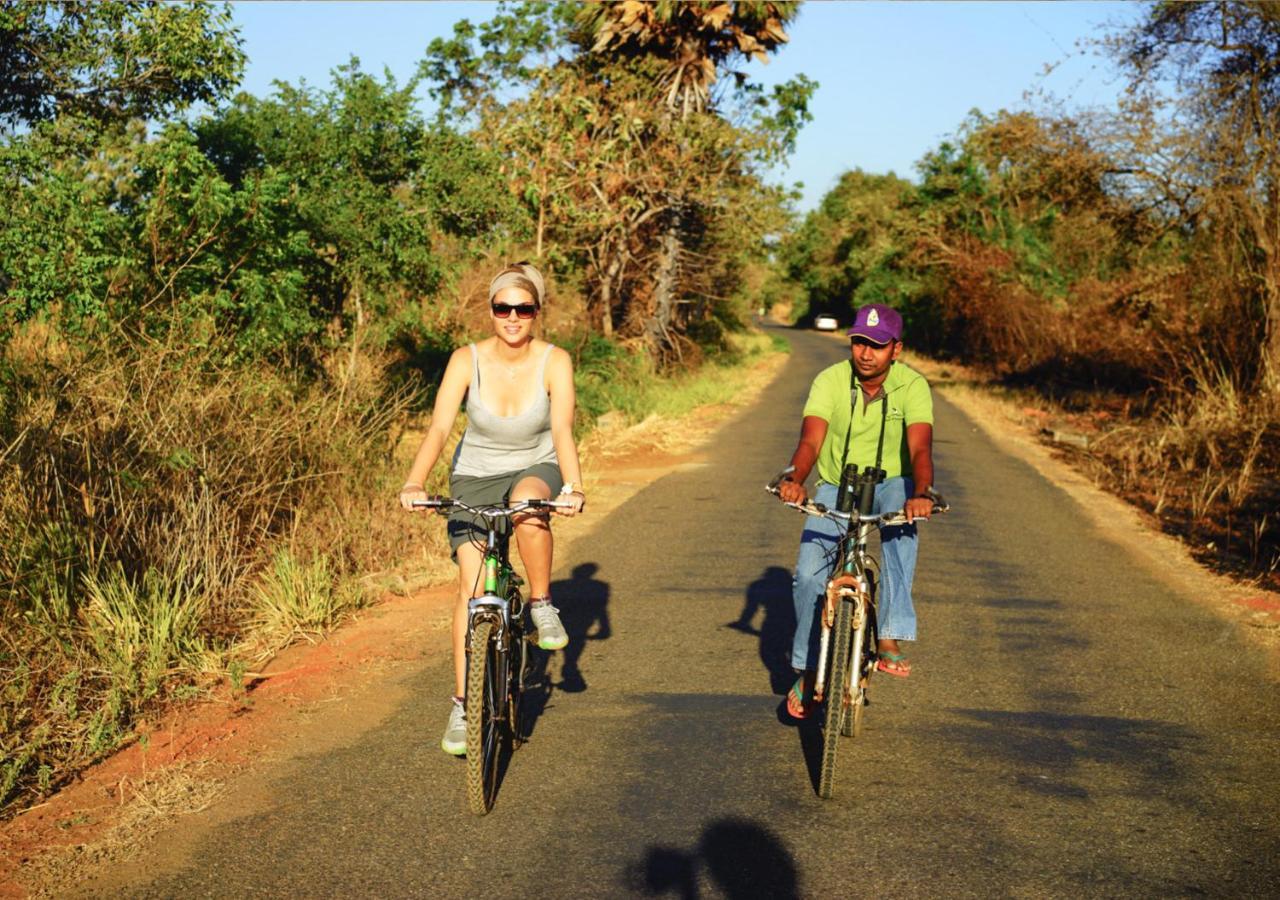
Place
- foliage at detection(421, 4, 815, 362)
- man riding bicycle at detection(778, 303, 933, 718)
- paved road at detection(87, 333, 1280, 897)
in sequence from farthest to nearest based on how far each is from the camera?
foliage at detection(421, 4, 815, 362)
man riding bicycle at detection(778, 303, 933, 718)
paved road at detection(87, 333, 1280, 897)

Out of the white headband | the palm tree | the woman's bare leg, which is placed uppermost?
the palm tree

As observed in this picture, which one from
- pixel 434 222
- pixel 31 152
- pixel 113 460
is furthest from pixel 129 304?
pixel 434 222

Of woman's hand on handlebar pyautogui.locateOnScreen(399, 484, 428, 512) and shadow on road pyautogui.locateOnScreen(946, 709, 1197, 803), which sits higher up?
woman's hand on handlebar pyautogui.locateOnScreen(399, 484, 428, 512)

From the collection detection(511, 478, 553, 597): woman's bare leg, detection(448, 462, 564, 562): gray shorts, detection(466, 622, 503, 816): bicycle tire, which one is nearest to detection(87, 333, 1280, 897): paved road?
detection(466, 622, 503, 816): bicycle tire

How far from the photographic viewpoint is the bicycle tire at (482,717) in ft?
14.2

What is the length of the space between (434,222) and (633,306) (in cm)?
1173

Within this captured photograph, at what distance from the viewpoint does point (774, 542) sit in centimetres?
1043

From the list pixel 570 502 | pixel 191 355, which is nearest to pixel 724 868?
pixel 570 502

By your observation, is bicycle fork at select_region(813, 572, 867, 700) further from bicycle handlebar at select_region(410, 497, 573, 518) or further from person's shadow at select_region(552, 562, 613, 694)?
person's shadow at select_region(552, 562, 613, 694)

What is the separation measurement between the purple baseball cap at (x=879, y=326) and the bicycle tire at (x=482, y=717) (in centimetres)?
196

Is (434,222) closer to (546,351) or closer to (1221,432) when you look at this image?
(1221,432)

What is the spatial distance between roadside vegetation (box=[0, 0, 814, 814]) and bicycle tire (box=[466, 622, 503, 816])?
6.07 feet

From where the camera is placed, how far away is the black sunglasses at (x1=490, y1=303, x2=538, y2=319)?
15.4 ft

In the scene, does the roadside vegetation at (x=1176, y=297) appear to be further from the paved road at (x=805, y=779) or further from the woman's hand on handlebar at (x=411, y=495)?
the woman's hand on handlebar at (x=411, y=495)
